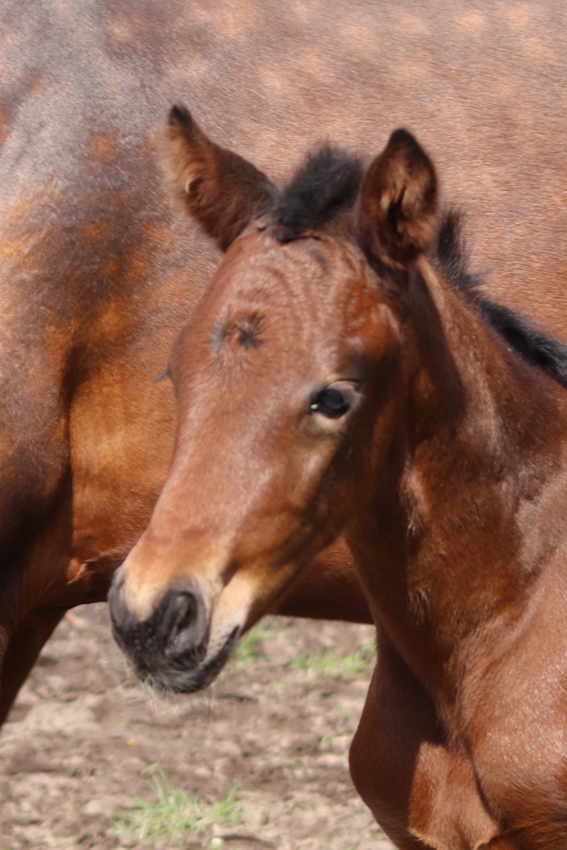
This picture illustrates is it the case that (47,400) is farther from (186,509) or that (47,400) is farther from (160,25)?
(160,25)

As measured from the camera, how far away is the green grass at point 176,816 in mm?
4172

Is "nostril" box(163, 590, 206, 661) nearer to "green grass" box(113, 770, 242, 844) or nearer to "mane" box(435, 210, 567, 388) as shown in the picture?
"mane" box(435, 210, 567, 388)

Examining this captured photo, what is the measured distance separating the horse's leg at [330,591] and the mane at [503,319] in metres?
0.84

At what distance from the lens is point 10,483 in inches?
119

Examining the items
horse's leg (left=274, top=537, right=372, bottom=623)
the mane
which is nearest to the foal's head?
the mane

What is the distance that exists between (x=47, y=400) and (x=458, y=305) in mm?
1230

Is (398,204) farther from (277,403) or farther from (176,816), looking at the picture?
(176,816)

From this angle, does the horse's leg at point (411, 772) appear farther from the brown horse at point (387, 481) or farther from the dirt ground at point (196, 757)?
the dirt ground at point (196, 757)

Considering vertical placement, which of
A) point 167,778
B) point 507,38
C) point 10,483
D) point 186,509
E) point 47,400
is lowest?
point 167,778

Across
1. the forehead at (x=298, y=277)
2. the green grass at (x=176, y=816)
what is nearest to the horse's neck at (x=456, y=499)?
the forehead at (x=298, y=277)

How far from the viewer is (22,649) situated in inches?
147

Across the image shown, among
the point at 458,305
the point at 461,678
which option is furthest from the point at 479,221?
the point at 461,678

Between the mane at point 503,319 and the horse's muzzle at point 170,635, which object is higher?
the mane at point 503,319

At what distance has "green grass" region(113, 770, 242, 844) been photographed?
13.7ft
